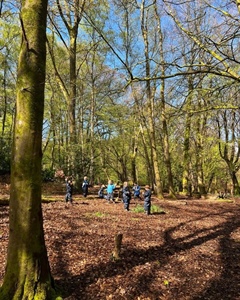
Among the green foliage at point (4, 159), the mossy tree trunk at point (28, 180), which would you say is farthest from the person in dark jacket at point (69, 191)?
the mossy tree trunk at point (28, 180)

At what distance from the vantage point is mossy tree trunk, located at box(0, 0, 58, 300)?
3.88 metres

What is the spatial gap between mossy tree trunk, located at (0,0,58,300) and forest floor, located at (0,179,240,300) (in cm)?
79

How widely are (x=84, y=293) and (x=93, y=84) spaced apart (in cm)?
2446

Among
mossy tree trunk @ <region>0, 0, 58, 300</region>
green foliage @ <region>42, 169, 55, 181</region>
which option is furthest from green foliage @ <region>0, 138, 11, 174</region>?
mossy tree trunk @ <region>0, 0, 58, 300</region>

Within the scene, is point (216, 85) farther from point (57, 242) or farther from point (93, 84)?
point (93, 84)

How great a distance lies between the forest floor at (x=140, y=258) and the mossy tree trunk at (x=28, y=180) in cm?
79

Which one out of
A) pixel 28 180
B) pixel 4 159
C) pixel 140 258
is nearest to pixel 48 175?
pixel 4 159

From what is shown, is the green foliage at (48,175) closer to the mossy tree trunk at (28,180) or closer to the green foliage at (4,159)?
the green foliage at (4,159)

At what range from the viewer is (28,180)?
12.8ft

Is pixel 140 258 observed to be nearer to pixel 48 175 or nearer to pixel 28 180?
pixel 28 180

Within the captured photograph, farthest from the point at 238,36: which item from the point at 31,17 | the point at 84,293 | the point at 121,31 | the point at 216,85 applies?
the point at 121,31

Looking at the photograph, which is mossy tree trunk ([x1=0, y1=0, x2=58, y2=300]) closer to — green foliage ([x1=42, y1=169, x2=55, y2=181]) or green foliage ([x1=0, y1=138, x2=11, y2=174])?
green foliage ([x1=0, y1=138, x2=11, y2=174])

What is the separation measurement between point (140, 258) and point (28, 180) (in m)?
3.55

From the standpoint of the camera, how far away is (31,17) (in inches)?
161
